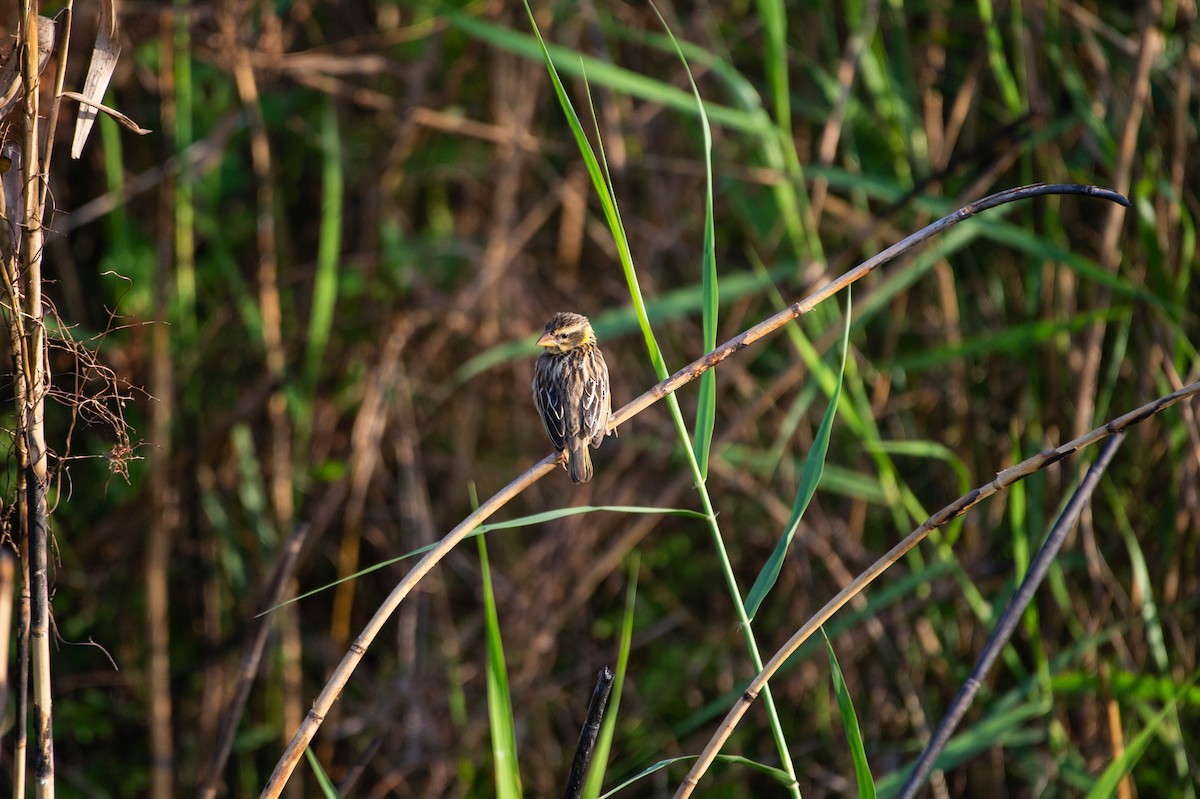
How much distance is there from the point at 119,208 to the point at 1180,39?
3.67 meters

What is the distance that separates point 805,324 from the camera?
365cm

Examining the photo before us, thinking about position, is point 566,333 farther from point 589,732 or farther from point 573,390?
point 589,732

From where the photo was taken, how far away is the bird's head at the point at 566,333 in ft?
10.4

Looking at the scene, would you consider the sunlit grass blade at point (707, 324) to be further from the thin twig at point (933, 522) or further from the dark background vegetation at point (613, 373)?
the dark background vegetation at point (613, 373)

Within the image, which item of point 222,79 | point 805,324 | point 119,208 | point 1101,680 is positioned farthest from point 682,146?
point 1101,680

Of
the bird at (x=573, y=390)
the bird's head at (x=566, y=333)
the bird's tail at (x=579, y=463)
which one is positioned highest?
the bird's head at (x=566, y=333)

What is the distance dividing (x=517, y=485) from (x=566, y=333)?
4.91 ft

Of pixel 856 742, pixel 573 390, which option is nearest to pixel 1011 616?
pixel 856 742

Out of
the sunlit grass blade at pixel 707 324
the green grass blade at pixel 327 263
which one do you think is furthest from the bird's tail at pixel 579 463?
the green grass blade at pixel 327 263

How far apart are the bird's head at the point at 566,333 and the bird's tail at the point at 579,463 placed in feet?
1.16

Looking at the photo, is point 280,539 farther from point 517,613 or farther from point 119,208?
point 119,208

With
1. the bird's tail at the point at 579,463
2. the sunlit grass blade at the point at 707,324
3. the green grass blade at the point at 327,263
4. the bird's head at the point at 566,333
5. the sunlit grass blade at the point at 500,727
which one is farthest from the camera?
the green grass blade at the point at 327,263

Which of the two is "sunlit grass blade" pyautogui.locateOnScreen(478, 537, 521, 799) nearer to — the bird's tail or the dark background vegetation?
the bird's tail

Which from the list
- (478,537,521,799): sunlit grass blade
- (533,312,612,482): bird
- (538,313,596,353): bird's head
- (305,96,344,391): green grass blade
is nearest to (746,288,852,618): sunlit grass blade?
(478,537,521,799): sunlit grass blade
